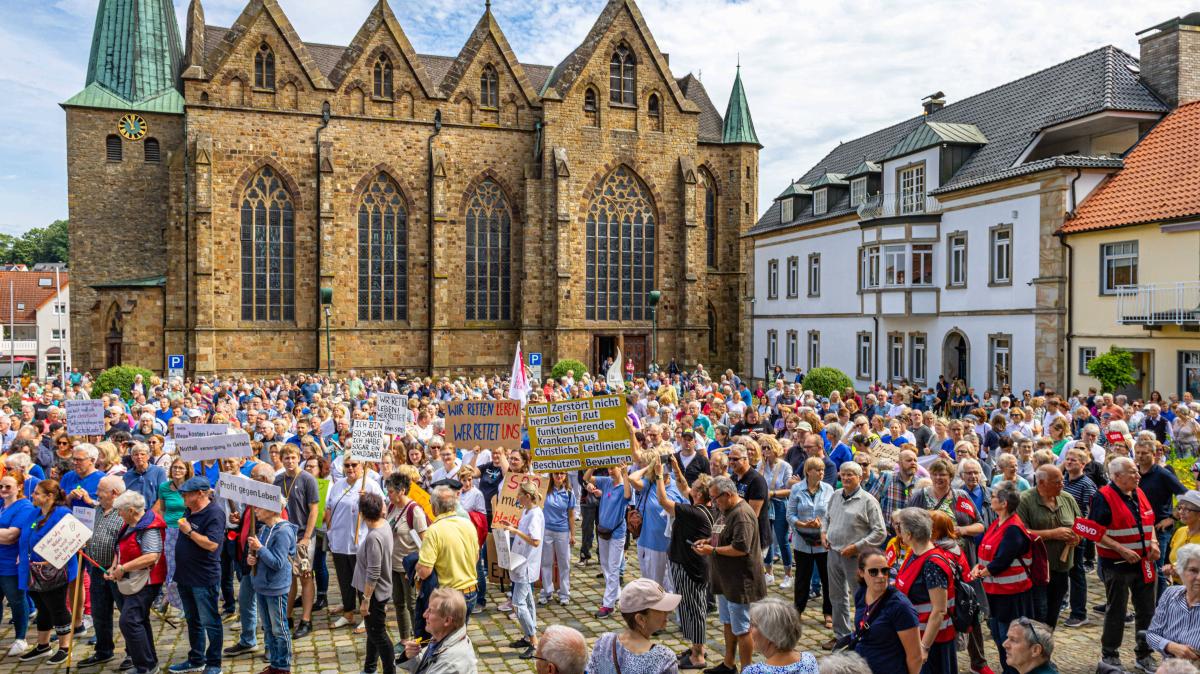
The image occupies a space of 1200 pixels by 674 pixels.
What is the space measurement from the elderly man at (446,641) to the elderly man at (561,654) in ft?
2.56

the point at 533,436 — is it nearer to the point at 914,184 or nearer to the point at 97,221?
the point at 914,184

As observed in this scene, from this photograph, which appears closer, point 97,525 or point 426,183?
point 97,525

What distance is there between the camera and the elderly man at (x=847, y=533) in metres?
7.76

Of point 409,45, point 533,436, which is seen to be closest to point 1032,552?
point 533,436

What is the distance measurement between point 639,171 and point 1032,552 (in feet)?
108

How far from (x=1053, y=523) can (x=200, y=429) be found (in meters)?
9.28

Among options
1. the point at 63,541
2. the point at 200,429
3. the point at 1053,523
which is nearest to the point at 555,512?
the point at 200,429

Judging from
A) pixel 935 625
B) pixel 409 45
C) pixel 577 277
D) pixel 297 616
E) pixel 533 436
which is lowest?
pixel 297 616

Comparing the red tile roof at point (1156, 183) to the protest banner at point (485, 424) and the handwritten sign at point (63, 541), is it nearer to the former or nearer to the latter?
the protest banner at point (485, 424)

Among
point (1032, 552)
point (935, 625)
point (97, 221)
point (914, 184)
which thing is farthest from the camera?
Result: point (97, 221)

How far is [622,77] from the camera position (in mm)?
38344

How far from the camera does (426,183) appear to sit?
36.5 metres

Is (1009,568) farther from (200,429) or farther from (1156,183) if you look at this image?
(1156,183)

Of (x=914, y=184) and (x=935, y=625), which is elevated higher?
(x=914, y=184)
